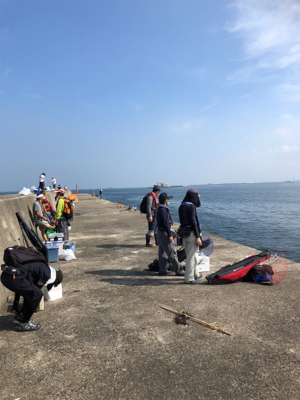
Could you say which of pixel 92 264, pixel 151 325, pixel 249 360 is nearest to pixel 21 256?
pixel 151 325

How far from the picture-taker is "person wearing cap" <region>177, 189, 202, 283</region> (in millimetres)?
5754

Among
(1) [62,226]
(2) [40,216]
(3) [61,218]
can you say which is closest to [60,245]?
(1) [62,226]

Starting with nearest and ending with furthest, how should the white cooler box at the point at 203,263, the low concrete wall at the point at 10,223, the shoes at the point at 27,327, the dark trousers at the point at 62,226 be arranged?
the shoes at the point at 27,327
the low concrete wall at the point at 10,223
the white cooler box at the point at 203,263
the dark trousers at the point at 62,226

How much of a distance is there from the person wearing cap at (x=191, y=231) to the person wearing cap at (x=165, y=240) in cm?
47

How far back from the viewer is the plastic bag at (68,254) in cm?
Answer: 802

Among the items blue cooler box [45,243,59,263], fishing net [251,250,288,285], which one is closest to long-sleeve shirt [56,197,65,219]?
blue cooler box [45,243,59,263]

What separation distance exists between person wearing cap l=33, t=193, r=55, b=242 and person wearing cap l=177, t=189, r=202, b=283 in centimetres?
543

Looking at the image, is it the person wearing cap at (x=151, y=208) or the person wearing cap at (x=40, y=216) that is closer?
the person wearing cap at (x=40, y=216)

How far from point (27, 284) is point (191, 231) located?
3325 mm

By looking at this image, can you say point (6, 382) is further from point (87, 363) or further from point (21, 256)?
point (21, 256)

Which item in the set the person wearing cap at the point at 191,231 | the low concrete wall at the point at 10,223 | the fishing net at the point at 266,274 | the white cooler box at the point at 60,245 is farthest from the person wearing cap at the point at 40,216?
the fishing net at the point at 266,274

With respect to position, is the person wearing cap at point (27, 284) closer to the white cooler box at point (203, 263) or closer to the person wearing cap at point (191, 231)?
the person wearing cap at point (191, 231)

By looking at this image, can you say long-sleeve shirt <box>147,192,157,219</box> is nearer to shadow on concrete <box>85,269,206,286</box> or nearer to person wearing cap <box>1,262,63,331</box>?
shadow on concrete <box>85,269,206,286</box>

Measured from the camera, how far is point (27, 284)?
3873 mm
